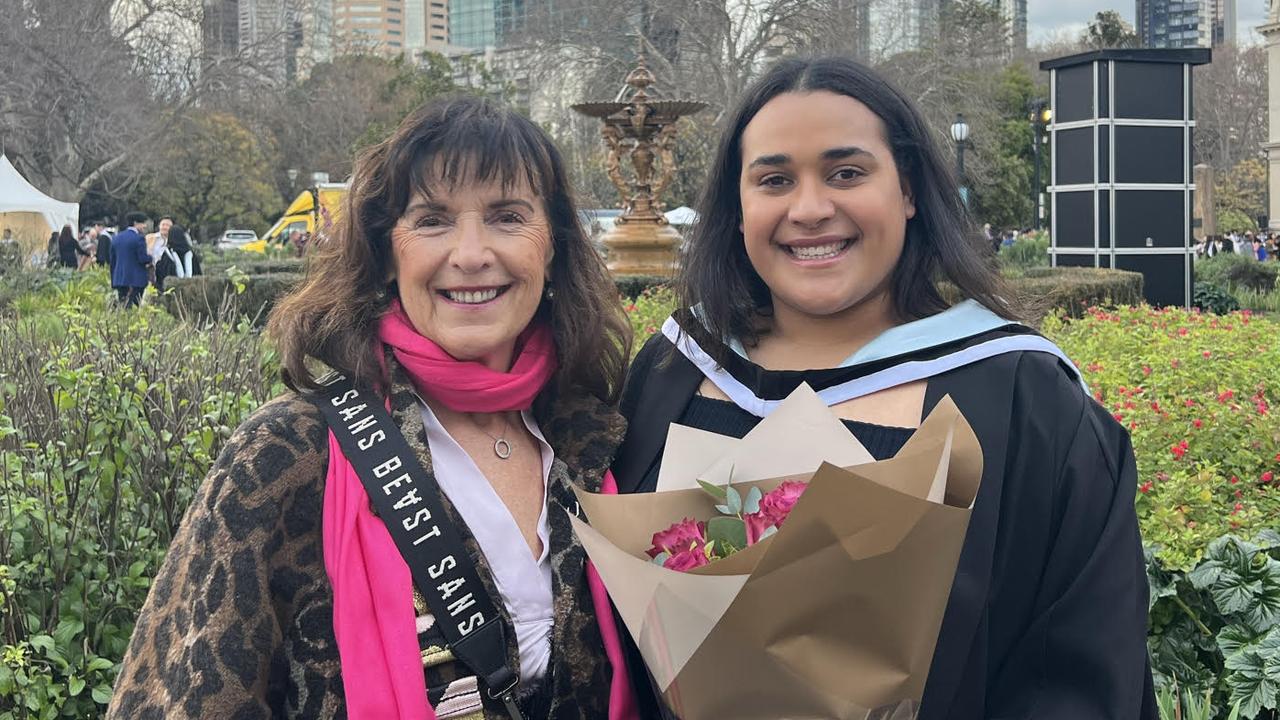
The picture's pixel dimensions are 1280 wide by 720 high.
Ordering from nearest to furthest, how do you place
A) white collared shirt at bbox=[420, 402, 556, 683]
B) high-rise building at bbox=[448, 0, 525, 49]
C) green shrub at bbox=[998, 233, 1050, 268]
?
white collared shirt at bbox=[420, 402, 556, 683] < green shrub at bbox=[998, 233, 1050, 268] < high-rise building at bbox=[448, 0, 525, 49]

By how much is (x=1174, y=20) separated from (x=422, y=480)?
84.7 metres

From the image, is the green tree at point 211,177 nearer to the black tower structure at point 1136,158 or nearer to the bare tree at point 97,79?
the bare tree at point 97,79

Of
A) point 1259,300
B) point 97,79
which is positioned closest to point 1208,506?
point 1259,300

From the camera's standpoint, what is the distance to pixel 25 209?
23.5 meters

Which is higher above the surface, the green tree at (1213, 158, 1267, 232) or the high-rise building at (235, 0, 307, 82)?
the high-rise building at (235, 0, 307, 82)

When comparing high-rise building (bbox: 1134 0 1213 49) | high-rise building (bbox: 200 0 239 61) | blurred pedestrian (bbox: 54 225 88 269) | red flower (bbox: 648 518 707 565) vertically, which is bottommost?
red flower (bbox: 648 518 707 565)

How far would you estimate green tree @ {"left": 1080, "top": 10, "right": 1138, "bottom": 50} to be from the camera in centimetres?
4241

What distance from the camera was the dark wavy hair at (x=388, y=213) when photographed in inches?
87.0

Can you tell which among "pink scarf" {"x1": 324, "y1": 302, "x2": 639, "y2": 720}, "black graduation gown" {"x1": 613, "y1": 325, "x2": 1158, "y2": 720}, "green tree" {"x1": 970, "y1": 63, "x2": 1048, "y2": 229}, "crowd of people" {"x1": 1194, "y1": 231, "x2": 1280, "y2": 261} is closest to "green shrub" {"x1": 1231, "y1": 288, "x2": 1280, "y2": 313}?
"crowd of people" {"x1": 1194, "y1": 231, "x2": 1280, "y2": 261}

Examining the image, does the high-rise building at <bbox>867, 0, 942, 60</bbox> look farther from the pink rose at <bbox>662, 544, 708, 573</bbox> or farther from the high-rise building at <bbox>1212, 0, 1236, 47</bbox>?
the high-rise building at <bbox>1212, 0, 1236, 47</bbox>

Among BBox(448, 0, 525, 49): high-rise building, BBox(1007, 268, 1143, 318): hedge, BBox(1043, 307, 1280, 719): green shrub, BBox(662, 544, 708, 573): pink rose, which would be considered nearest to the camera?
BBox(662, 544, 708, 573): pink rose

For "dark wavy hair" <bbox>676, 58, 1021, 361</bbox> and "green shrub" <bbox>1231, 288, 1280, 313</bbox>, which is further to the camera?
"green shrub" <bbox>1231, 288, 1280, 313</bbox>

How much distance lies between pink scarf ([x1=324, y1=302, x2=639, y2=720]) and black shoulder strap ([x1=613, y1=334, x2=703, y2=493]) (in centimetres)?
33

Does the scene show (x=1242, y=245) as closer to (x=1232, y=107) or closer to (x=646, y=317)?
(x=1232, y=107)
